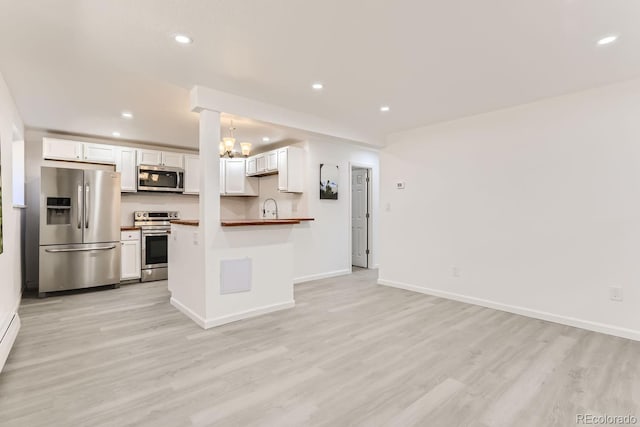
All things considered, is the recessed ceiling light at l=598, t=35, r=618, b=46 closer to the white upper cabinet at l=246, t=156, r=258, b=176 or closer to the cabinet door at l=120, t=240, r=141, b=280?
the white upper cabinet at l=246, t=156, r=258, b=176

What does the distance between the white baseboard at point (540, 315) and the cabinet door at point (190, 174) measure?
13.6ft

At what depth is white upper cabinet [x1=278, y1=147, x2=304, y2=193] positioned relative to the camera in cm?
513

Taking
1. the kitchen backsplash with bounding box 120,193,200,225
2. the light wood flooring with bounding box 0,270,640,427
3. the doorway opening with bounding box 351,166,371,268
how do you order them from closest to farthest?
the light wood flooring with bounding box 0,270,640,427 → the kitchen backsplash with bounding box 120,193,200,225 → the doorway opening with bounding box 351,166,371,268

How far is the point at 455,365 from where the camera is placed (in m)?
2.39

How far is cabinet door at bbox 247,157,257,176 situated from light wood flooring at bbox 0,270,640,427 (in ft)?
10.2

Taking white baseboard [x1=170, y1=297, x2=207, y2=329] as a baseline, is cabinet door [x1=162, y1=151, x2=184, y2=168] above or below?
above

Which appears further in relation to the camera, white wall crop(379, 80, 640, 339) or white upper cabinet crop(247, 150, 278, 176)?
white upper cabinet crop(247, 150, 278, 176)

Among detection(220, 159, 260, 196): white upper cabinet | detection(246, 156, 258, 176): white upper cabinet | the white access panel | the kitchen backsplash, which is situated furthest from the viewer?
detection(220, 159, 260, 196): white upper cabinet

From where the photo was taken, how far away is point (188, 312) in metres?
3.50

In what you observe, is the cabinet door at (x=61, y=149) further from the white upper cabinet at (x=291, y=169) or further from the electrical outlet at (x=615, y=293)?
the electrical outlet at (x=615, y=293)

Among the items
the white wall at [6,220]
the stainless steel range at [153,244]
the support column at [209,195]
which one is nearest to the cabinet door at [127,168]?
the stainless steel range at [153,244]

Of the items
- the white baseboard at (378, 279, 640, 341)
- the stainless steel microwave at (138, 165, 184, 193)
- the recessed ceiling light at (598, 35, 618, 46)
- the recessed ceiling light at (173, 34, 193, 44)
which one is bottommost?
the white baseboard at (378, 279, 640, 341)

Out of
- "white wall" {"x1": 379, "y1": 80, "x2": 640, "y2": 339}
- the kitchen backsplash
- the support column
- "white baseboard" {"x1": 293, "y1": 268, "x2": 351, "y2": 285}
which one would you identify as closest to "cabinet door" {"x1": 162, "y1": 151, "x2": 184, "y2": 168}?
the kitchen backsplash

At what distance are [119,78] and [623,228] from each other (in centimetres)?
504
